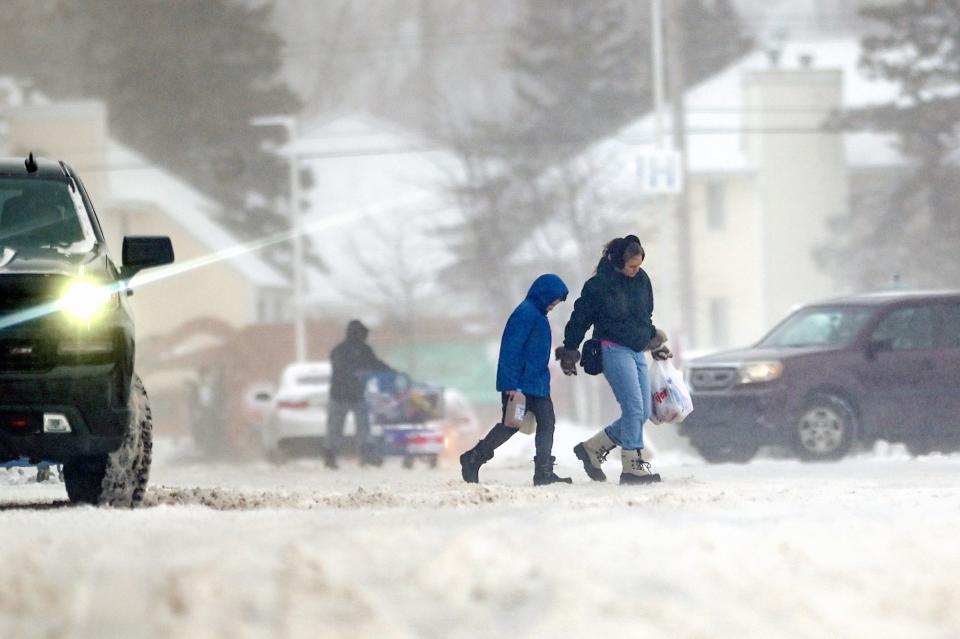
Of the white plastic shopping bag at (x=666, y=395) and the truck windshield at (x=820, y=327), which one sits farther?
the truck windshield at (x=820, y=327)

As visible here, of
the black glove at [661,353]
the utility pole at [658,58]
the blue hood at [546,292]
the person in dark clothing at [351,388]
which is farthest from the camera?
the utility pole at [658,58]

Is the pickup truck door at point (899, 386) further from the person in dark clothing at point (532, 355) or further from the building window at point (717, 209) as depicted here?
the building window at point (717, 209)

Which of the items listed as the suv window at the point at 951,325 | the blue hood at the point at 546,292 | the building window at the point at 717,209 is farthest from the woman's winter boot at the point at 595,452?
the building window at the point at 717,209

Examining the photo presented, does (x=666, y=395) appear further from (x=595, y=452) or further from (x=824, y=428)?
(x=824, y=428)

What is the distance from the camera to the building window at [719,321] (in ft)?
218

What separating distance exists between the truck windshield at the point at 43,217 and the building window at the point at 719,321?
178 feet

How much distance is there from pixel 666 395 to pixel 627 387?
53 centimetres

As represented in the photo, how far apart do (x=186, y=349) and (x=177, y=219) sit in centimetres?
638

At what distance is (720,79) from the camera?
72812 millimetres

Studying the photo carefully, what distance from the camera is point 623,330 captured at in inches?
599

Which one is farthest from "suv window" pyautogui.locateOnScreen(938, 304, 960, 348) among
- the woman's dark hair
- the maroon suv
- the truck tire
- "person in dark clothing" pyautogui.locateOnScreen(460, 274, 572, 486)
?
the truck tire

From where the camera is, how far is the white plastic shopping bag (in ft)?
51.4

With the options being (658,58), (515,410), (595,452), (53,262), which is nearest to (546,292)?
(515,410)

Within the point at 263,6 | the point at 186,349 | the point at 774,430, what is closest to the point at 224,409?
the point at 186,349
